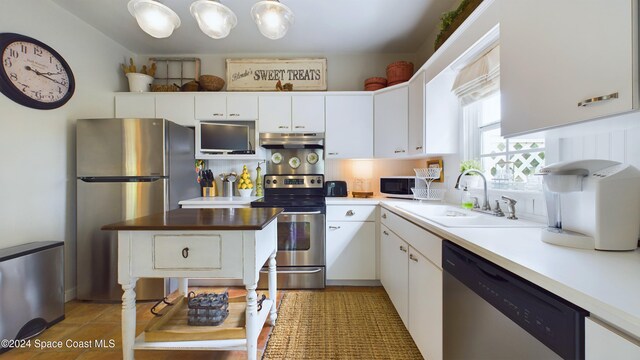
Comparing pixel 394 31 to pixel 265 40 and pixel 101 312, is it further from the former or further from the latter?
pixel 101 312

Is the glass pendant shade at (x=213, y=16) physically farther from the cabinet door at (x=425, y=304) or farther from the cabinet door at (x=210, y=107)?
the cabinet door at (x=425, y=304)

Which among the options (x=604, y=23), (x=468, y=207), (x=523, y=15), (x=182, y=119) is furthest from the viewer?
(x=182, y=119)

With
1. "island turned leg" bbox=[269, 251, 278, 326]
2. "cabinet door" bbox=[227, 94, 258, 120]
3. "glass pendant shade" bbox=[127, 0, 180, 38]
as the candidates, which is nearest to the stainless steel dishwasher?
"island turned leg" bbox=[269, 251, 278, 326]

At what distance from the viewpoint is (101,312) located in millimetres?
2139

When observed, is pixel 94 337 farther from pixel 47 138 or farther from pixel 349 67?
pixel 349 67

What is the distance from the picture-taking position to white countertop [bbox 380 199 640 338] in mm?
491

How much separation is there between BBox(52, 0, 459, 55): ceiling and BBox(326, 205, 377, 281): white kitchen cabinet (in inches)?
72.6

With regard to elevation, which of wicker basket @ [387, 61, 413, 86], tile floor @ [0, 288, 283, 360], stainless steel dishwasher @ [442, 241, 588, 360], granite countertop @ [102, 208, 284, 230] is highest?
wicker basket @ [387, 61, 413, 86]

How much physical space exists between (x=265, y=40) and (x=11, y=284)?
9.70 ft

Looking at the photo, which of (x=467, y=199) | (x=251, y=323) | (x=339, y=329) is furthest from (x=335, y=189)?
(x=251, y=323)

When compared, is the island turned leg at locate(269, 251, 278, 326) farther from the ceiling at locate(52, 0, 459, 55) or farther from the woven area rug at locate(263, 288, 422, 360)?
the ceiling at locate(52, 0, 459, 55)

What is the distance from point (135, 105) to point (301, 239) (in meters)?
2.36

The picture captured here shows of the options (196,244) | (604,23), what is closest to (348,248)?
(196,244)

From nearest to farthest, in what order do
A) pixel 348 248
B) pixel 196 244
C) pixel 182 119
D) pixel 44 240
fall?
1. pixel 196 244
2. pixel 44 240
3. pixel 348 248
4. pixel 182 119
